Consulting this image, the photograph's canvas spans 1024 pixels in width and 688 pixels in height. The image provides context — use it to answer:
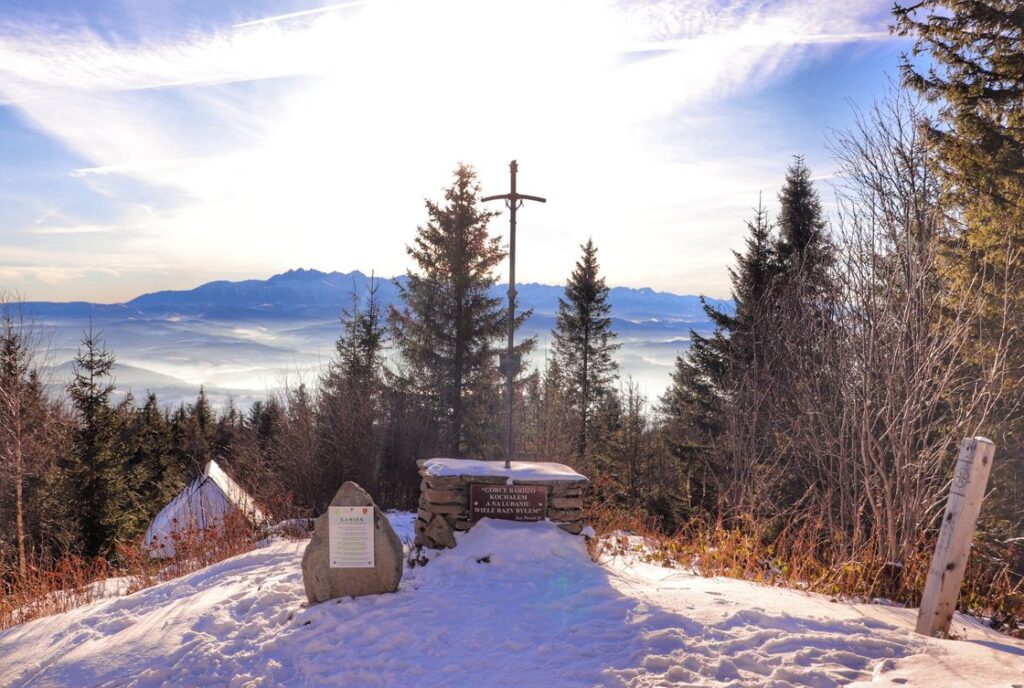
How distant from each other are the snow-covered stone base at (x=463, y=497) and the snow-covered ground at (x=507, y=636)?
45 cm

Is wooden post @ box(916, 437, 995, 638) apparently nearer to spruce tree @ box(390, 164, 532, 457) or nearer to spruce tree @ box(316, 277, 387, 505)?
spruce tree @ box(316, 277, 387, 505)

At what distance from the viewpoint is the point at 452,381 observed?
77.8 feet

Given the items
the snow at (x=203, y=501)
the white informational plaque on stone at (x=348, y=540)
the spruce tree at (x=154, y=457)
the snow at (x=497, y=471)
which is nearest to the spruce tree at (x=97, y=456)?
the snow at (x=203, y=501)

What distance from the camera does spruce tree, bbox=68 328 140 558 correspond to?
78.3ft

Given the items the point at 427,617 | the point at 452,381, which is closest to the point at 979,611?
→ the point at 427,617

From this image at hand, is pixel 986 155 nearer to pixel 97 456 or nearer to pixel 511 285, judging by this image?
pixel 511 285

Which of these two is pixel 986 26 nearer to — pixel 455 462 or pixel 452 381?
pixel 455 462

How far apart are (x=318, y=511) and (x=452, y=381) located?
9048mm

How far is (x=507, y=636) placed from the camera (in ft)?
19.4

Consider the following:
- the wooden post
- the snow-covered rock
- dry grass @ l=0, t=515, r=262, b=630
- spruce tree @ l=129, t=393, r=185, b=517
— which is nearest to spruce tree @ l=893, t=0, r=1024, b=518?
the wooden post

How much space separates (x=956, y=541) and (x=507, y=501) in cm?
487

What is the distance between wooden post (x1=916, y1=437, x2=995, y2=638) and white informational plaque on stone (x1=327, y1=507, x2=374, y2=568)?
528 centimetres

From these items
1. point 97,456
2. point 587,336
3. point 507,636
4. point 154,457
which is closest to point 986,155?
point 507,636

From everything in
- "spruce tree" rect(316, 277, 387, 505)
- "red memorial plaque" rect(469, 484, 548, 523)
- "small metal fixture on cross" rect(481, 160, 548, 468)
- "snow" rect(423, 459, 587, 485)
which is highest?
"small metal fixture on cross" rect(481, 160, 548, 468)
